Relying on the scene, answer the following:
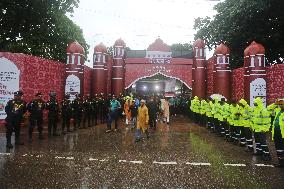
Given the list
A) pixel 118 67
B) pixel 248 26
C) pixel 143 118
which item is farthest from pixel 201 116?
pixel 118 67

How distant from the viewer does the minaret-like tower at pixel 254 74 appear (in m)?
20.3

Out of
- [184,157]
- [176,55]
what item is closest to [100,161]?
[184,157]

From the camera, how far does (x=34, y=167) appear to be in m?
7.75

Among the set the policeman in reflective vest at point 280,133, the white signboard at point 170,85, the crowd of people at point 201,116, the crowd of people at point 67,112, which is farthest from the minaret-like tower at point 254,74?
the white signboard at point 170,85

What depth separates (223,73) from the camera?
86.7ft

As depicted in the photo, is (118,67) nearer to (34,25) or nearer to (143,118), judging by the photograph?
(34,25)

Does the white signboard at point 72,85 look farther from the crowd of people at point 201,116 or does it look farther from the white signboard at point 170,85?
the white signboard at point 170,85

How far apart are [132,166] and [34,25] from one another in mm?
21544

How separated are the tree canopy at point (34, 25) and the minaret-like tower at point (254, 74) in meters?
14.2

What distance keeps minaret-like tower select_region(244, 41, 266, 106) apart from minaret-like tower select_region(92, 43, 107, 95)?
476 inches

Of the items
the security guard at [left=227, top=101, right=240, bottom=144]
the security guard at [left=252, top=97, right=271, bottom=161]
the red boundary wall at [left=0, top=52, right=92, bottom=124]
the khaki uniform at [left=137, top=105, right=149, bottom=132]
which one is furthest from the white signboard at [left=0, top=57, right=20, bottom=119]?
the security guard at [left=252, top=97, right=271, bottom=161]

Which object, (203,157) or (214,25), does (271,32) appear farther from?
(203,157)

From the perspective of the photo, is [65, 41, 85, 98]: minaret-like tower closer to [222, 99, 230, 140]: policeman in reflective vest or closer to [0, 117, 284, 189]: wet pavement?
[0, 117, 284, 189]: wet pavement

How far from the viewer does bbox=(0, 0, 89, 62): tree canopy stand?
24.8 m
